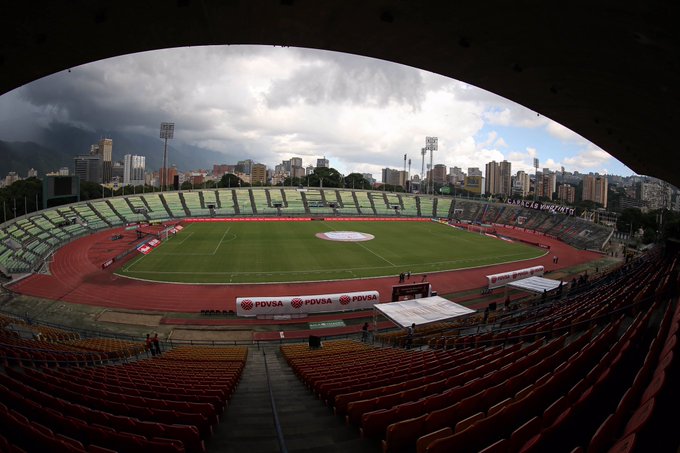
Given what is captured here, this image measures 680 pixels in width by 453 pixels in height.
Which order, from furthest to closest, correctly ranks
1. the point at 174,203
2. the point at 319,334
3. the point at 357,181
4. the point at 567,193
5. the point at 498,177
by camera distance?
the point at 498,177
the point at 567,193
the point at 357,181
the point at 174,203
the point at 319,334

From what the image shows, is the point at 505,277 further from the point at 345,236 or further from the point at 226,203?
the point at 226,203

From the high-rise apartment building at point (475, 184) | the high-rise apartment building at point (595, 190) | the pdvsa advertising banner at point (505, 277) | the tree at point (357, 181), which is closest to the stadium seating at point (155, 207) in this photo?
the pdvsa advertising banner at point (505, 277)

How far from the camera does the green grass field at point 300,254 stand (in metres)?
32.1

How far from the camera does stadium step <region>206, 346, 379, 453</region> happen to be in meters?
5.29

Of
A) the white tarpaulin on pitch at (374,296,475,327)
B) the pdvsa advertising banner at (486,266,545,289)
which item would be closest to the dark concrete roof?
the white tarpaulin on pitch at (374,296,475,327)

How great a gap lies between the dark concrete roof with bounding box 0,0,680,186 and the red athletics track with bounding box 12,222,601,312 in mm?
20434

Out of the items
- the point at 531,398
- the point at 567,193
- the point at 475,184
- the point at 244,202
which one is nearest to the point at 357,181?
the point at 244,202

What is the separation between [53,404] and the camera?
5.79 meters

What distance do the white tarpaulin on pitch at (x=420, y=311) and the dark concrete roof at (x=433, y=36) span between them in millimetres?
12075

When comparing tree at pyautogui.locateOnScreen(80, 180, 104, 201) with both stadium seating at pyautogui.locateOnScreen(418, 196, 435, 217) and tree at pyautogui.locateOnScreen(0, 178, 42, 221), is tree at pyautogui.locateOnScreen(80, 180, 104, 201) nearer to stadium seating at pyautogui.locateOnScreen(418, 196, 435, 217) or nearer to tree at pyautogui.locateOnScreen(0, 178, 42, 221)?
tree at pyautogui.locateOnScreen(0, 178, 42, 221)

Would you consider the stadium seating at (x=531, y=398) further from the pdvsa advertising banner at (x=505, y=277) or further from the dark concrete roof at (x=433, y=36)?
the pdvsa advertising banner at (x=505, y=277)

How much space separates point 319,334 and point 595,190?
17622cm

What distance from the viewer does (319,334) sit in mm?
20891

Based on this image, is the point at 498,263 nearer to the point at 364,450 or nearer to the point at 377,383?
the point at 377,383
